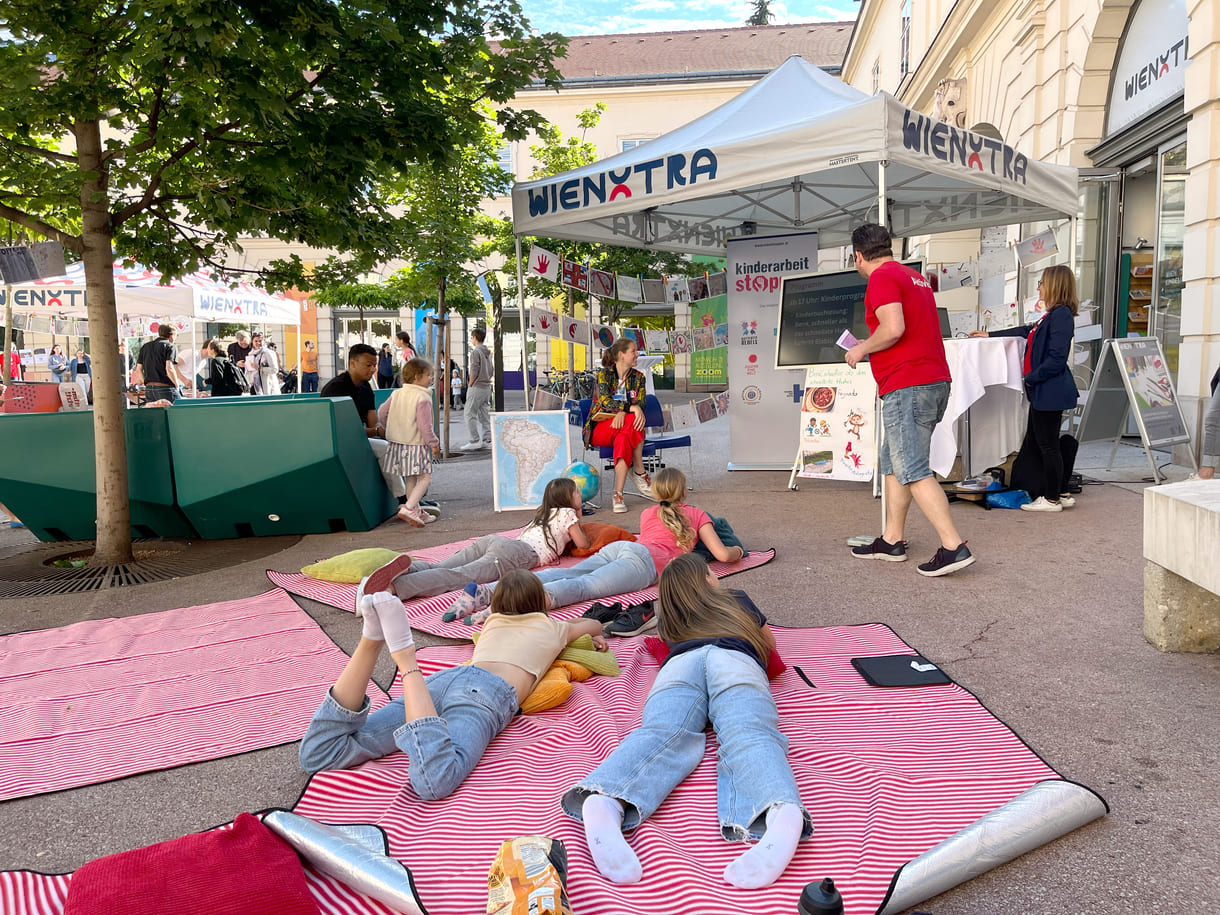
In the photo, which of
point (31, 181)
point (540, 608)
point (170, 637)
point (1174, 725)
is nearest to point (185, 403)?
point (31, 181)

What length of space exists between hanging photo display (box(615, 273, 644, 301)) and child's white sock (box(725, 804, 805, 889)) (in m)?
8.30

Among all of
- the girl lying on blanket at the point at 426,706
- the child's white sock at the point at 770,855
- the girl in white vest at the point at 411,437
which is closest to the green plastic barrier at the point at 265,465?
the girl in white vest at the point at 411,437

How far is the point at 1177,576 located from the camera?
11.7ft

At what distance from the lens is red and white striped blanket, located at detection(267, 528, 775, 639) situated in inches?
170

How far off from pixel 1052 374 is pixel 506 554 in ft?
14.1

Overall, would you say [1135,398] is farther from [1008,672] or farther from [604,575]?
[604,575]

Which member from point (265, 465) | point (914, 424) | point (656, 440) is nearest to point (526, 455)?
point (656, 440)

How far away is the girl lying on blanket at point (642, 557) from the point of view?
4.54 metres

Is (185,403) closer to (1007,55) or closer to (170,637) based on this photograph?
(170,637)

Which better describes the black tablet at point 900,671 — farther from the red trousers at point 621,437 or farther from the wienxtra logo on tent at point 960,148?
the red trousers at point 621,437

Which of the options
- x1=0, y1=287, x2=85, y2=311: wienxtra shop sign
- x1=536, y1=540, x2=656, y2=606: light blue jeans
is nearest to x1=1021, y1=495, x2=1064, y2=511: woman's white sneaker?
x1=536, y1=540, x2=656, y2=606: light blue jeans

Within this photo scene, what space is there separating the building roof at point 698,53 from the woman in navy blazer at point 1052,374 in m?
31.0

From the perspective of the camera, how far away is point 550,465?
775 cm

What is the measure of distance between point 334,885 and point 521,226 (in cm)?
659
